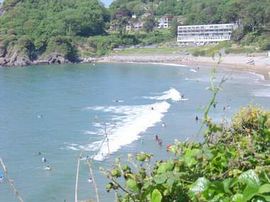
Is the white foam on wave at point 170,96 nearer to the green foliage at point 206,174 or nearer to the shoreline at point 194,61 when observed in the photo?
the shoreline at point 194,61

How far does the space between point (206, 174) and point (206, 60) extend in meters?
91.3

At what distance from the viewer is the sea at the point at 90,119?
842 inches

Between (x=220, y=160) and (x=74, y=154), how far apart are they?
24.3m

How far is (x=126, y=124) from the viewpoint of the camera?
34.5 m

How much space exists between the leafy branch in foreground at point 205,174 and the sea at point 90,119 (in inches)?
15.7

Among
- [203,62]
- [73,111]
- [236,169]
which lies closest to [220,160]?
[236,169]

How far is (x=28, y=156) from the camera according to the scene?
26578 millimetres

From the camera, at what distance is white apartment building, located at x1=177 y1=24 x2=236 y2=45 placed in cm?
10938

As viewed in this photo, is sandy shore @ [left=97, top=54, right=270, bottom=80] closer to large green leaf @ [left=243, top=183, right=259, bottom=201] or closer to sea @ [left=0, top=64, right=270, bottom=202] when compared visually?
sea @ [left=0, top=64, right=270, bottom=202]

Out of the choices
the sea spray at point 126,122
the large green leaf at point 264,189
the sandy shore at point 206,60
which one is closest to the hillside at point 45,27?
the sandy shore at point 206,60

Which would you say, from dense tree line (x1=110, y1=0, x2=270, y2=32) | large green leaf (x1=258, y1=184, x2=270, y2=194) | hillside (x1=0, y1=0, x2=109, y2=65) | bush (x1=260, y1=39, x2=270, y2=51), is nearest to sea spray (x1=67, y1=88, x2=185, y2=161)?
large green leaf (x1=258, y1=184, x2=270, y2=194)

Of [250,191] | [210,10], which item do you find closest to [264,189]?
[250,191]

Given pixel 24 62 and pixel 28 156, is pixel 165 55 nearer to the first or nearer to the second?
pixel 24 62

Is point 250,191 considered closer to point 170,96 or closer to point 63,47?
point 170,96
